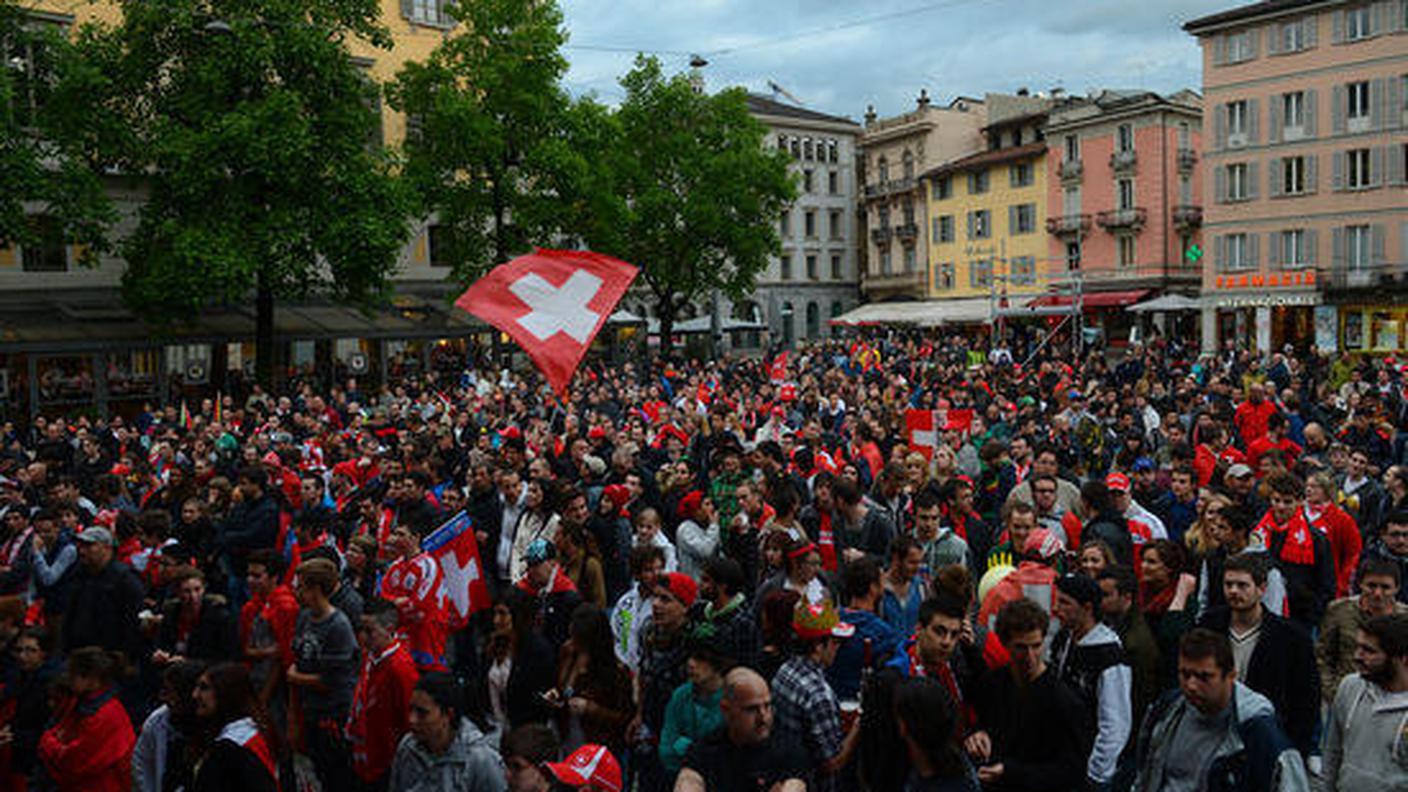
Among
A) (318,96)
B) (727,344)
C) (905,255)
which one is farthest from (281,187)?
(905,255)

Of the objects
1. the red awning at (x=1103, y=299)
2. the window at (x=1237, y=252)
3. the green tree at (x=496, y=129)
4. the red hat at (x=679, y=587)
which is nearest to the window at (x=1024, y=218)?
the red awning at (x=1103, y=299)

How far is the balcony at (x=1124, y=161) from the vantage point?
171ft

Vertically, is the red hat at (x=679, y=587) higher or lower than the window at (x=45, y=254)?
lower

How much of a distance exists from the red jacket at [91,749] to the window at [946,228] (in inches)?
2386

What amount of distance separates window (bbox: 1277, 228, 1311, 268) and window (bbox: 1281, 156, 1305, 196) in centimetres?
161

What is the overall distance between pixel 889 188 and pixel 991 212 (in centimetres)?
920

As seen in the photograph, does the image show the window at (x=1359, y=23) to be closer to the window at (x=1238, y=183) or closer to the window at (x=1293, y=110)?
the window at (x=1293, y=110)

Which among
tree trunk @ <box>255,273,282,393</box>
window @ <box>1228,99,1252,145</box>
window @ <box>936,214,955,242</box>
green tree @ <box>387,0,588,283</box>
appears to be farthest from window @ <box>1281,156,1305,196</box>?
tree trunk @ <box>255,273,282,393</box>

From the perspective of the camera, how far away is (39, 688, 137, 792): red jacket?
201 inches

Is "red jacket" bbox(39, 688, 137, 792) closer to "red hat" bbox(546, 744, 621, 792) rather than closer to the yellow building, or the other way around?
Answer: "red hat" bbox(546, 744, 621, 792)

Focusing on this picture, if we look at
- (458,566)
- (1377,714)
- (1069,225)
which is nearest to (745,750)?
(1377,714)

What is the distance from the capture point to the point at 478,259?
35.2 m

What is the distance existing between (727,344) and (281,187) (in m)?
42.0

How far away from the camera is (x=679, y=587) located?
236 inches
